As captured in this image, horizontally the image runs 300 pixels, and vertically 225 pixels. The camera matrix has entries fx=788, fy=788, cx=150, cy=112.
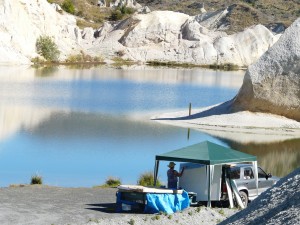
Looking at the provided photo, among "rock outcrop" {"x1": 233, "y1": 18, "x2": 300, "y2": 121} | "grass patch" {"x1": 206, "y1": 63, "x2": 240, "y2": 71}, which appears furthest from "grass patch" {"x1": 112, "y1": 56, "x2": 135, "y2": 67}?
"rock outcrop" {"x1": 233, "y1": 18, "x2": 300, "y2": 121}

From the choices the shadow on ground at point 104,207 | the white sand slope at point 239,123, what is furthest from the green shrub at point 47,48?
the shadow on ground at point 104,207

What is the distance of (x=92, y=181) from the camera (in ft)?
86.4

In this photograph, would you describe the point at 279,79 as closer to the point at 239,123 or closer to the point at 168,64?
the point at 239,123

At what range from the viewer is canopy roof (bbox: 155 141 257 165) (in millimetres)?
20250

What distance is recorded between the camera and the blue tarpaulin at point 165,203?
19297mm

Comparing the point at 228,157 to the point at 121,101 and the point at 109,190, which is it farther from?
the point at 121,101

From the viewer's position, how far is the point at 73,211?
19297mm

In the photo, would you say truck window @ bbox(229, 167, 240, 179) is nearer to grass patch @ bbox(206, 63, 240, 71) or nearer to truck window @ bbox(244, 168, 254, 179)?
truck window @ bbox(244, 168, 254, 179)

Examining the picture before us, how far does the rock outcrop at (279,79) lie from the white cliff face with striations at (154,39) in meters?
74.4

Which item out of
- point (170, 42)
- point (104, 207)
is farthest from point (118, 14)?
point (104, 207)

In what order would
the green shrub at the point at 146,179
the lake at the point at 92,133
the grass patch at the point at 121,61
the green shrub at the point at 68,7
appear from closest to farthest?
the green shrub at the point at 146,179
the lake at the point at 92,133
the grass patch at the point at 121,61
the green shrub at the point at 68,7

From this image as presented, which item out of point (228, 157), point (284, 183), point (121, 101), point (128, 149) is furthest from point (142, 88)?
point (284, 183)

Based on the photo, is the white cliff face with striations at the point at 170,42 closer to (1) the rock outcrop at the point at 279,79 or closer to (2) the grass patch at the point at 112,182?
(1) the rock outcrop at the point at 279,79

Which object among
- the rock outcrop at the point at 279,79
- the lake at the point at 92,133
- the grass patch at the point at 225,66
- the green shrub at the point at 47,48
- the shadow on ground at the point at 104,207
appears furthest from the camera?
the grass patch at the point at 225,66
